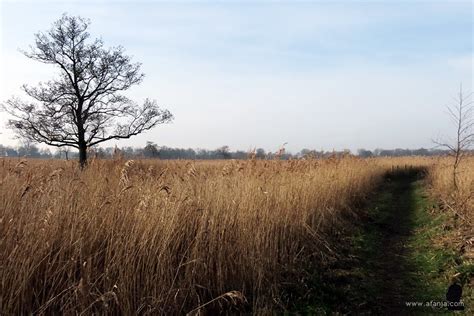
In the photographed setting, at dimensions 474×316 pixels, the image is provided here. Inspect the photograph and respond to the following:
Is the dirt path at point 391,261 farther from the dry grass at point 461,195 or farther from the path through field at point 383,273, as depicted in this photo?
the dry grass at point 461,195

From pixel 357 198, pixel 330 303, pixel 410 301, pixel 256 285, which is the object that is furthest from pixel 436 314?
pixel 357 198

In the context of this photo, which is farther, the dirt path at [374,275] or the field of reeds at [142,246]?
the dirt path at [374,275]

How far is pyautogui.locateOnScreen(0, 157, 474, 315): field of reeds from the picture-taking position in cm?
323

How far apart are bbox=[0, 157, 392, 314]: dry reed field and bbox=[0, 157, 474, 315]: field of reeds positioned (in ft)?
0.03

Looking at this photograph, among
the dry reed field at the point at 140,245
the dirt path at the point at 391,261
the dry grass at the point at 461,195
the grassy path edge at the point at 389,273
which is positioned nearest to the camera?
the dry reed field at the point at 140,245

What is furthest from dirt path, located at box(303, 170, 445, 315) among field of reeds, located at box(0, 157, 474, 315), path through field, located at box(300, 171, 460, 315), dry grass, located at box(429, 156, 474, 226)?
dry grass, located at box(429, 156, 474, 226)

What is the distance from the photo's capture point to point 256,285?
14.5 feet

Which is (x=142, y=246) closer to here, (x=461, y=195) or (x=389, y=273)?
(x=389, y=273)

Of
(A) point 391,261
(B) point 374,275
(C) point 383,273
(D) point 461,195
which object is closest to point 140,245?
(B) point 374,275

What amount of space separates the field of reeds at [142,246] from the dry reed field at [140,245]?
0.01 m

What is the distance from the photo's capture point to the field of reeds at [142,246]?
10.6 feet

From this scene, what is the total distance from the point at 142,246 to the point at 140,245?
3 centimetres

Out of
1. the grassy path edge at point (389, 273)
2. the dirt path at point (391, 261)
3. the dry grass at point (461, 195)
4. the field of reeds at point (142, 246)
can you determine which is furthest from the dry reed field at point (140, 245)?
the dry grass at point (461, 195)

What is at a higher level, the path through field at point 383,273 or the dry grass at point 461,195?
the dry grass at point 461,195
